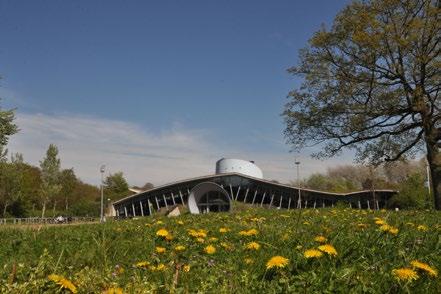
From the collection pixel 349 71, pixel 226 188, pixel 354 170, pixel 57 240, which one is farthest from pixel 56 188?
pixel 354 170

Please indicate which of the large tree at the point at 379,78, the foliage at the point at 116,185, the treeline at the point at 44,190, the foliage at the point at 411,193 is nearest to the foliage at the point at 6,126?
the large tree at the point at 379,78

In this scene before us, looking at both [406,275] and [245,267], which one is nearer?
[406,275]

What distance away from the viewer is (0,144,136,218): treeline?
5672 centimetres

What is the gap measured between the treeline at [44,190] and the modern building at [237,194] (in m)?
9.85

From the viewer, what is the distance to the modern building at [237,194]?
6975cm

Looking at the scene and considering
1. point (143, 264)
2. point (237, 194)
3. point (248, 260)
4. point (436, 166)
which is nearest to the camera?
point (143, 264)

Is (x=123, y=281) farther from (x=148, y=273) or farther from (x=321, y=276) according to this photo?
(x=321, y=276)

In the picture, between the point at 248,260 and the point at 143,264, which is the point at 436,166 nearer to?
the point at 248,260

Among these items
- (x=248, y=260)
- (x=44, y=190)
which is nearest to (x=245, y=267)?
(x=248, y=260)

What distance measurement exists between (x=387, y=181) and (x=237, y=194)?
33221 millimetres

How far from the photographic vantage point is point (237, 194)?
236 ft

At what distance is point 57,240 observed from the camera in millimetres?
5453

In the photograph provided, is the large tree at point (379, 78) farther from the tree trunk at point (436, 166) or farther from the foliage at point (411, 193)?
the foliage at point (411, 193)

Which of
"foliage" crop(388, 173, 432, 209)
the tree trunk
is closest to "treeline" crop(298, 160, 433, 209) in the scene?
"foliage" crop(388, 173, 432, 209)
